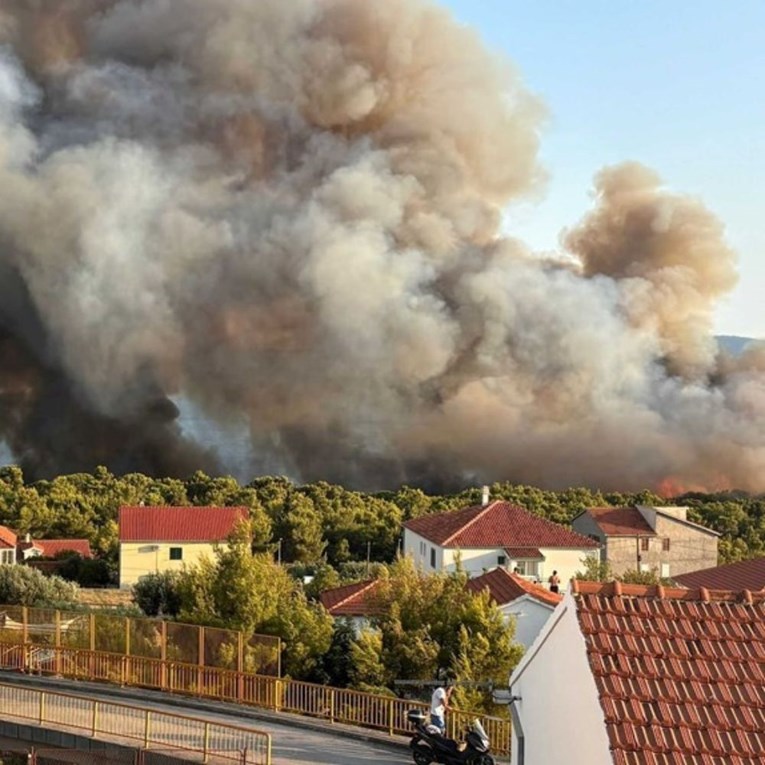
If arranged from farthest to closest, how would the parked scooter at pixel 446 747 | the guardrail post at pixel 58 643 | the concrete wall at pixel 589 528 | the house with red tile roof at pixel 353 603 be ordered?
the concrete wall at pixel 589 528
the house with red tile roof at pixel 353 603
the guardrail post at pixel 58 643
the parked scooter at pixel 446 747

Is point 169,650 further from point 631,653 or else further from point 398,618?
point 631,653

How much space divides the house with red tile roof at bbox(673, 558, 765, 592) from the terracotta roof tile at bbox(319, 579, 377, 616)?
825cm

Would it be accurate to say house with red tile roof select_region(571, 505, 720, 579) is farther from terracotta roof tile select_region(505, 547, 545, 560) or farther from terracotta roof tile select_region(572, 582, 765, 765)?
terracotta roof tile select_region(572, 582, 765, 765)

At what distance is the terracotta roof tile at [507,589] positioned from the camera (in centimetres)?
2384

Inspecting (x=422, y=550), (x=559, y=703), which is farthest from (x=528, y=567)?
(x=559, y=703)

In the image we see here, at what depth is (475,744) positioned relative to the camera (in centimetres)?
947

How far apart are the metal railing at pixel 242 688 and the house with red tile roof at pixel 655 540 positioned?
30914mm

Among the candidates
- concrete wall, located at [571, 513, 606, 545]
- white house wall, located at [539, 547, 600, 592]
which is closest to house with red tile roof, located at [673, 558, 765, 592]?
white house wall, located at [539, 547, 600, 592]

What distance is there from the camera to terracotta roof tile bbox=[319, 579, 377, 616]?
80.1 feet

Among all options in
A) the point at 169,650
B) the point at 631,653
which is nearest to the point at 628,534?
the point at 169,650

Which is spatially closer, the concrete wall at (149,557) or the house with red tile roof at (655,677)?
the house with red tile roof at (655,677)

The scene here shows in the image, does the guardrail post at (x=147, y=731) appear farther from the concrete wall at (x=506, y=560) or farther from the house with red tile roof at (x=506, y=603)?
the concrete wall at (x=506, y=560)

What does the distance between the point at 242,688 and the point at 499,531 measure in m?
24.3

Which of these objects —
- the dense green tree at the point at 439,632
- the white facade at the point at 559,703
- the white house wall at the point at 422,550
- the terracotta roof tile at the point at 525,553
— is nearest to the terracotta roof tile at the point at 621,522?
the terracotta roof tile at the point at 525,553
